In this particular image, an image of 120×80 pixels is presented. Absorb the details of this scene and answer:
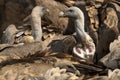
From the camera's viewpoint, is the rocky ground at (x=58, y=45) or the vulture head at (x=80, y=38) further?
the vulture head at (x=80, y=38)

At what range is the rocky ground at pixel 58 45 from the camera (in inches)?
252

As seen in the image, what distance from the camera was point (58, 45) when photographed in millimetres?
8930

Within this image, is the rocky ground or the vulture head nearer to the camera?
the rocky ground

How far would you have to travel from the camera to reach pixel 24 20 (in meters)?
11.3

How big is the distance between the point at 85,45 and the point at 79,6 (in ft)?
4.44

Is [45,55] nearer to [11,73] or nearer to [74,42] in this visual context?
[11,73]

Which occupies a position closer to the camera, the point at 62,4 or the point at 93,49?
the point at 93,49

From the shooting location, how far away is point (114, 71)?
6141 mm

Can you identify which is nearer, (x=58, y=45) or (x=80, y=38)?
(x=58, y=45)

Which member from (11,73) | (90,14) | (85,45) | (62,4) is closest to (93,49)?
(85,45)

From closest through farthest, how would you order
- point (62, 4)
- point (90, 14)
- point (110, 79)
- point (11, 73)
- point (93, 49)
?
point (110, 79) < point (11, 73) < point (93, 49) < point (90, 14) < point (62, 4)

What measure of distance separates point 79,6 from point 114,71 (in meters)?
4.37

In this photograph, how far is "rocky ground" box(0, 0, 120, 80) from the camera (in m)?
6.41

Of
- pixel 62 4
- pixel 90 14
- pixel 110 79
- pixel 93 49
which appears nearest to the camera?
pixel 110 79
